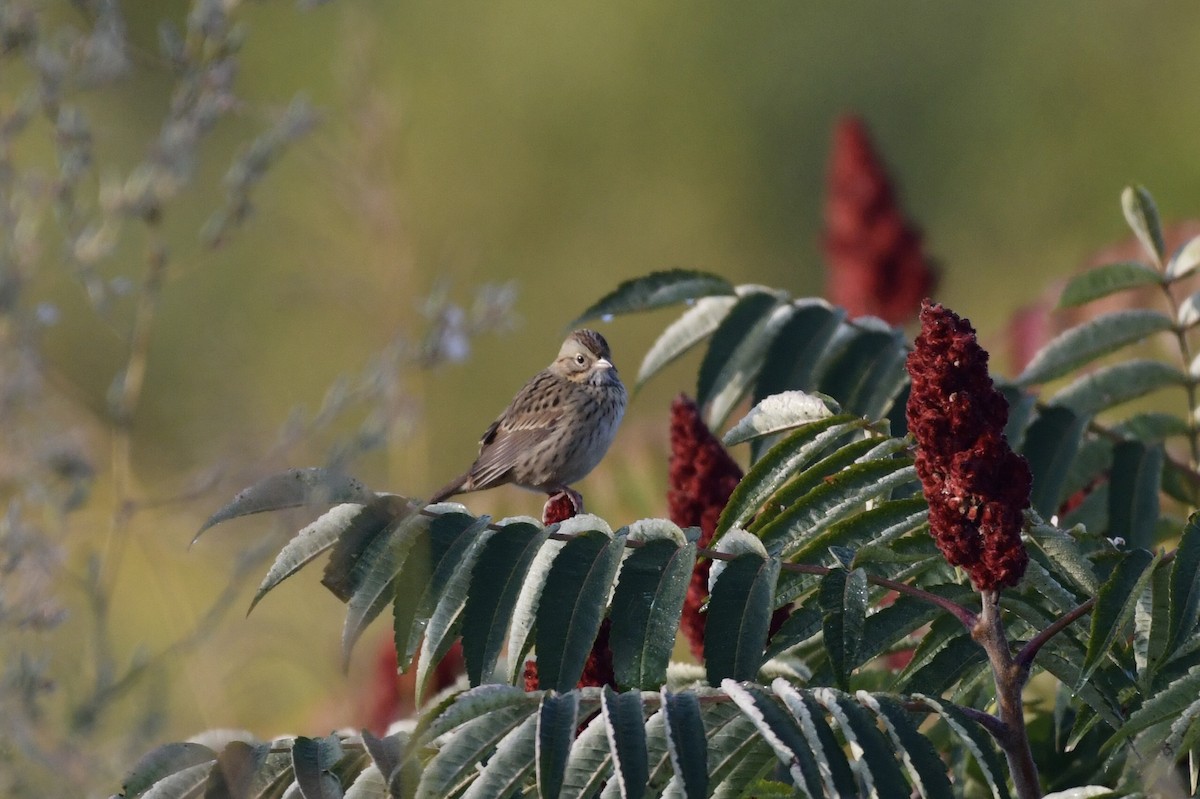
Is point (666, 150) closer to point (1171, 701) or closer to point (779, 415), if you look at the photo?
point (779, 415)

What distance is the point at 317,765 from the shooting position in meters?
2.09

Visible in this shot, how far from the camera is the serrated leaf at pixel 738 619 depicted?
7.16 ft

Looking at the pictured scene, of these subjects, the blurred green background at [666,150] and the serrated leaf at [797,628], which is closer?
the serrated leaf at [797,628]

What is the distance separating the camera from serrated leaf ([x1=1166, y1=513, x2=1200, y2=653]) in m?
2.11

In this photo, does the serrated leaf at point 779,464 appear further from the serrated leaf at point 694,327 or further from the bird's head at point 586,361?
the bird's head at point 586,361

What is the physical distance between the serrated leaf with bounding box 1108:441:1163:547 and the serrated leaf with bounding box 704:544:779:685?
1.13 metres

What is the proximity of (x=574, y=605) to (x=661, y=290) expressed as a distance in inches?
44.2

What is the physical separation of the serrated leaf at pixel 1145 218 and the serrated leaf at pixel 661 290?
87cm

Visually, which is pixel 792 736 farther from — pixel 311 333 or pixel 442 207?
pixel 442 207

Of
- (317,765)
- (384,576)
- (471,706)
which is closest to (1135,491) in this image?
(384,576)

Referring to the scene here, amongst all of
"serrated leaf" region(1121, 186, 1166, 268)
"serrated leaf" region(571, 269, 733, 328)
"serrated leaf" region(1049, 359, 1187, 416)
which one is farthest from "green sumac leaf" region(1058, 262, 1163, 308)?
"serrated leaf" region(571, 269, 733, 328)

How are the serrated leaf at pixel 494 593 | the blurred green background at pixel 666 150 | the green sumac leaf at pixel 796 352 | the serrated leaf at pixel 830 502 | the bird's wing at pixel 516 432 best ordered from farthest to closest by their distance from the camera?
the blurred green background at pixel 666 150 < the bird's wing at pixel 516 432 < the green sumac leaf at pixel 796 352 < the serrated leaf at pixel 830 502 < the serrated leaf at pixel 494 593

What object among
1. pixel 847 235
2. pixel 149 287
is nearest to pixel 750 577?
pixel 149 287

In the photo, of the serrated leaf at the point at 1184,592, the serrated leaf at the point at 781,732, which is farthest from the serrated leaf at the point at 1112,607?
the serrated leaf at the point at 781,732
